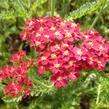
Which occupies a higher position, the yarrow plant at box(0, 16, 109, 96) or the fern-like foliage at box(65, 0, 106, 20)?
the fern-like foliage at box(65, 0, 106, 20)

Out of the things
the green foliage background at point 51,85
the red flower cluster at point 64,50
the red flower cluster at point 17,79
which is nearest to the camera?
the red flower cluster at point 64,50

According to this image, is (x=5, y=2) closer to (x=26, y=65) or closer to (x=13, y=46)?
(x=13, y=46)

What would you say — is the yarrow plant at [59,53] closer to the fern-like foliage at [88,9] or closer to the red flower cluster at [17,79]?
the red flower cluster at [17,79]

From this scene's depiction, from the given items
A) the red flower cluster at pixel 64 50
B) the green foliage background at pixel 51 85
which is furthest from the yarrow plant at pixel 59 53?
the green foliage background at pixel 51 85

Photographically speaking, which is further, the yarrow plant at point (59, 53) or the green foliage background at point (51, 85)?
the green foliage background at point (51, 85)

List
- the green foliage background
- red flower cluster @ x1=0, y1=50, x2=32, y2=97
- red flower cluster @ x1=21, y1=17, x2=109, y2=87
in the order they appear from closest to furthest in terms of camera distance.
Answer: red flower cluster @ x1=21, y1=17, x2=109, y2=87 → red flower cluster @ x1=0, y1=50, x2=32, y2=97 → the green foliage background

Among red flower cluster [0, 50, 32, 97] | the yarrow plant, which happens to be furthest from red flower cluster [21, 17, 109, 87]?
red flower cluster [0, 50, 32, 97]

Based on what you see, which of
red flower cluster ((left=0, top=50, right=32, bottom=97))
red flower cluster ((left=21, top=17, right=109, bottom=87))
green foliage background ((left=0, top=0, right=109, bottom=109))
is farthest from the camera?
green foliage background ((left=0, top=0, right=109, bottom=109))

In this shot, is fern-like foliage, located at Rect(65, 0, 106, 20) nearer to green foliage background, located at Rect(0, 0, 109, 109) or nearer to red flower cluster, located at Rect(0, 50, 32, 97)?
green foliage background, located at Rect(0, 0, 109, 109)
